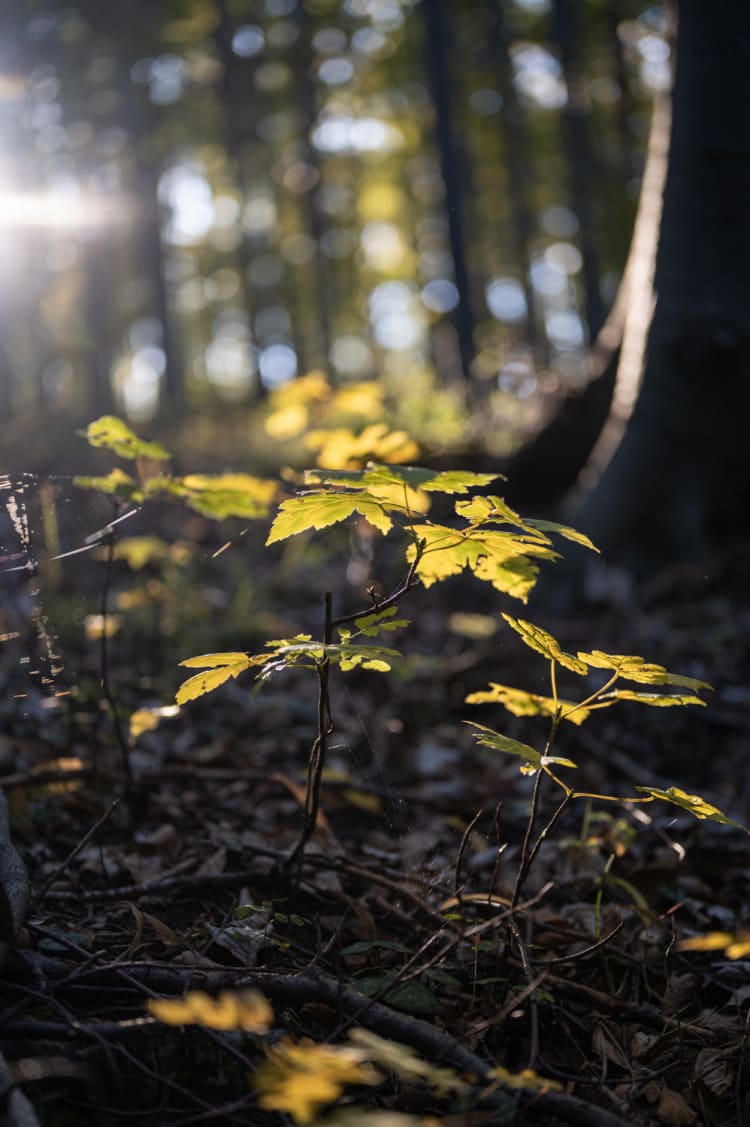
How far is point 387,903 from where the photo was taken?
1.87 metres

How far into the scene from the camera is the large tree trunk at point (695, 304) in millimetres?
4273

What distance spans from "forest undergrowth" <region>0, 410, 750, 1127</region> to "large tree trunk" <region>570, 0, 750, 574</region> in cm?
86

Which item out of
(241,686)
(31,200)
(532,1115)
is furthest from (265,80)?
(532,1115)

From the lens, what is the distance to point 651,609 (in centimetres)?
421

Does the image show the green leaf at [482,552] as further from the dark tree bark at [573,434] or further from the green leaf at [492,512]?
the dark tree bark at [573,434]

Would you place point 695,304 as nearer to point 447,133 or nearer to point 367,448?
point 367,448

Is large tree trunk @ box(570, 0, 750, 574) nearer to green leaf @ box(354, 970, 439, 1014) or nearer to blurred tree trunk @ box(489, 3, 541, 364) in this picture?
green leaf @ box(354, 970, 439, 1014)

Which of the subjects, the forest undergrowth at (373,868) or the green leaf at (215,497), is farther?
the green leaf at (215,497)

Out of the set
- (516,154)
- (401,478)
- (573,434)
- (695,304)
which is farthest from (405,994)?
(516,154)

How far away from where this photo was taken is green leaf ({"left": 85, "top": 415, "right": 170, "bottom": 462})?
5.99 feet

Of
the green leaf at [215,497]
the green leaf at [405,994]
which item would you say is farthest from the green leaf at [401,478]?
the green leaf at [405,994]

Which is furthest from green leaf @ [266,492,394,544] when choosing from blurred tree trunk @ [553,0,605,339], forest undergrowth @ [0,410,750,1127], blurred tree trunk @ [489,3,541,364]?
blurred tree trunk @ [489,3,541,364]

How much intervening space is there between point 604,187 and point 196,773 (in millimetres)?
12784

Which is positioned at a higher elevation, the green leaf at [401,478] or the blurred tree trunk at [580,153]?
the blurred tree trunk at [580,153]
